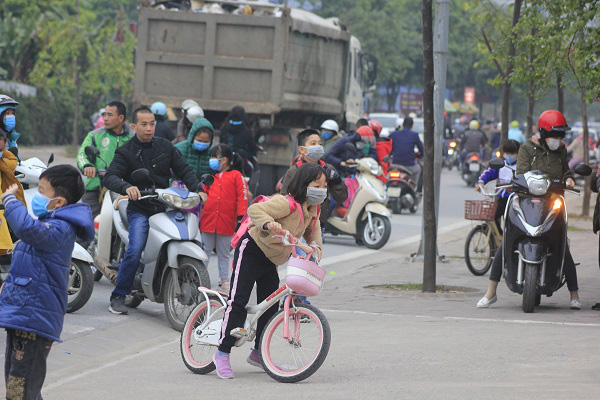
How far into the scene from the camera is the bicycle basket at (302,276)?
709 cm

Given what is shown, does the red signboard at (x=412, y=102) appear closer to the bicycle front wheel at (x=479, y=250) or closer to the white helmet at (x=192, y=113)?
the white helmet at (x=192, y=113)

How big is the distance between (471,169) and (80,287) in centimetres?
2434

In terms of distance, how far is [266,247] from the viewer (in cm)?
730

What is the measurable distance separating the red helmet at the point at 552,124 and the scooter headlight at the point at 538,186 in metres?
0.60

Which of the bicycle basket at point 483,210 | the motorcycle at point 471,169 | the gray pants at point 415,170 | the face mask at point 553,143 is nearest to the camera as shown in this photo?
the face mask at point 553,143

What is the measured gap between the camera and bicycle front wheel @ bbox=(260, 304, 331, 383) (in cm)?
707

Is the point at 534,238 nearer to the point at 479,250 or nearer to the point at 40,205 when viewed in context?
the point at 479,250

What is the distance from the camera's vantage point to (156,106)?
50.9 ft

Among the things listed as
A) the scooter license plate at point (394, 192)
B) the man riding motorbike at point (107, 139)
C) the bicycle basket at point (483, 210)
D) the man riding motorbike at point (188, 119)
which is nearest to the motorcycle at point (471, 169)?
the scooter license plate at point (394, 192)

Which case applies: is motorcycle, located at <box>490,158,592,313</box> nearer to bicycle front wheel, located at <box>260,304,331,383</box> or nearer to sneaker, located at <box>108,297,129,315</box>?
sneaker, located at <box>108,297,129,315</box>

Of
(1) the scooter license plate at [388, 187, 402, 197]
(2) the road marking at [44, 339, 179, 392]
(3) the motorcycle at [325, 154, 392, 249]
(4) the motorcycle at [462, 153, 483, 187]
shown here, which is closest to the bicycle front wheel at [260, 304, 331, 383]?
(2) the road marking at [44, 339, 179, 392]

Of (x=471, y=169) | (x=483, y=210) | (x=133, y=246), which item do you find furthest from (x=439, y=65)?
(x=471, y=169)

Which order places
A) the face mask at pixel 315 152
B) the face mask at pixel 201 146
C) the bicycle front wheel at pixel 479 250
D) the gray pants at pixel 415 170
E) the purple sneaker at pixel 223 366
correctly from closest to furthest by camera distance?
the purple sneaker at pixel 223 366, the face mask at pixel 315 152, the face mask at pixel 201 146, the bicycle front wheel at pixel 479 250, the gray pants at pixel 415 170

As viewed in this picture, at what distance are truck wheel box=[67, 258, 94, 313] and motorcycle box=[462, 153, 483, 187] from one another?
23.1 metres
